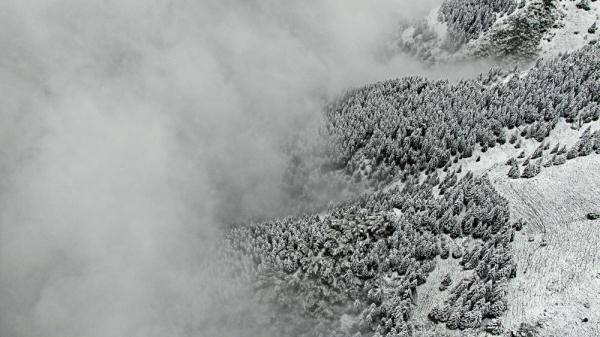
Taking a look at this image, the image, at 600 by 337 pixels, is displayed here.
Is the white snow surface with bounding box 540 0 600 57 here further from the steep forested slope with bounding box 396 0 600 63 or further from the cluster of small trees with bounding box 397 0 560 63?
the cluster of small trees with bounding box 397 0 560 63

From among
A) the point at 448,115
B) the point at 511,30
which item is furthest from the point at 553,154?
the point at 511,30

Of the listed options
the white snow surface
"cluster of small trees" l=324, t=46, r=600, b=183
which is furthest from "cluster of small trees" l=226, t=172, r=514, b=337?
the white snow surface

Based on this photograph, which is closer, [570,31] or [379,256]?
[379,256]

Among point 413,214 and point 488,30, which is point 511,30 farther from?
point 413,214

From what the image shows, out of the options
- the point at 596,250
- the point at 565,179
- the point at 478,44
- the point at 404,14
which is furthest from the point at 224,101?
the point at 596,250

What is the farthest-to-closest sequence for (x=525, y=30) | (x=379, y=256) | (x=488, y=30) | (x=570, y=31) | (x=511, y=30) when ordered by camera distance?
(x=488, y=30) < (x=511, y=30) < (x=525, y=30) < (x=570, y=31) < (x=379, y=256)

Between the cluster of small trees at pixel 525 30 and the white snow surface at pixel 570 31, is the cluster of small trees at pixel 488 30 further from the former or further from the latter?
the white snow surface at pixel 570 31
